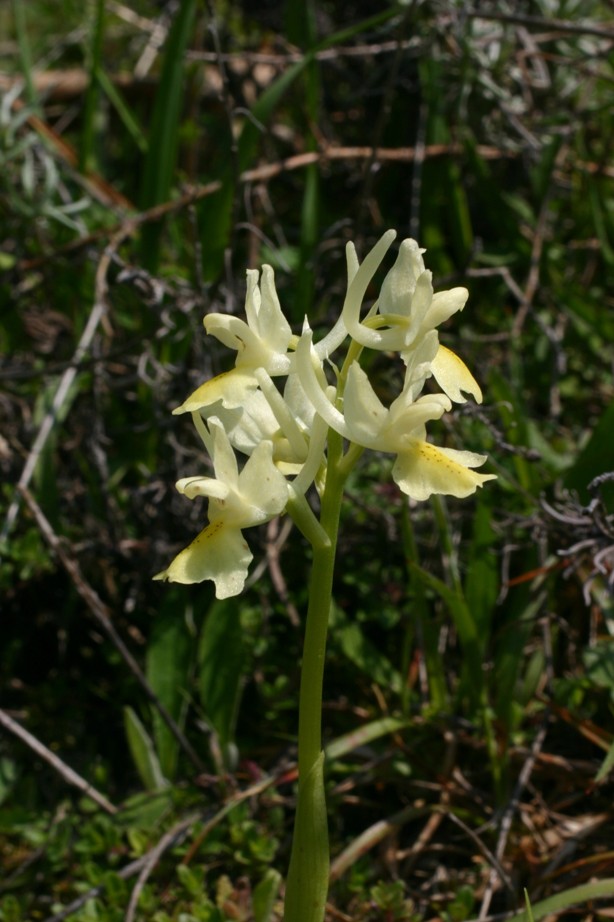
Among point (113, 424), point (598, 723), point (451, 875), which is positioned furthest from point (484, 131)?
point (451, 875)

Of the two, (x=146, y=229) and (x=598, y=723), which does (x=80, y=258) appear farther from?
(x=598, y=723)

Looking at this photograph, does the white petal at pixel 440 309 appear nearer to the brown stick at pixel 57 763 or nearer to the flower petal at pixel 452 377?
the flower petal at pixel 452 377

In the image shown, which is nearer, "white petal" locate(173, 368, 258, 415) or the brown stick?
"white petal" locate(173, 368, 258, 415)

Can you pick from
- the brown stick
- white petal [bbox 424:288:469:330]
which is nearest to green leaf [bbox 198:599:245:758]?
the brown stick

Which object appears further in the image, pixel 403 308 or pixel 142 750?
pixel 142 750

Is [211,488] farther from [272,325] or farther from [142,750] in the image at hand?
[142,750]

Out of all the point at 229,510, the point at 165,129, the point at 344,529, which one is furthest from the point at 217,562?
the point at 165,129

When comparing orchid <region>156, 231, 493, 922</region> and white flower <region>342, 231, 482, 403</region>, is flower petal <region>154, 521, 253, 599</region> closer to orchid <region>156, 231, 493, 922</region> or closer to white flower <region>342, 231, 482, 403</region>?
orchid <region>156, 231, 493, 922</region>

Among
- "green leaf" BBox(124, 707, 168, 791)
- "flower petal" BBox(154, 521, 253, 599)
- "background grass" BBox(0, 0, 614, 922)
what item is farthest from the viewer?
"green leaf" BBox(124, 707, 168, 791)

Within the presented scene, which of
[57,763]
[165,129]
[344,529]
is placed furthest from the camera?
[165,129]
